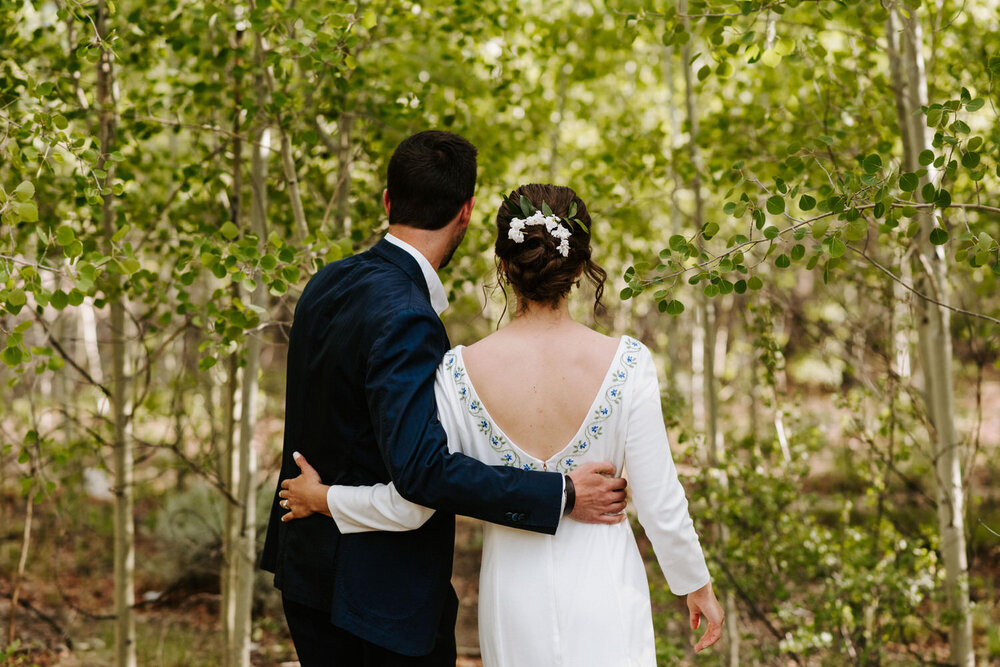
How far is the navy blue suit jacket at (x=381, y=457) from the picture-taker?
6.45ft

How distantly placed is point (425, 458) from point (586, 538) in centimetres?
50

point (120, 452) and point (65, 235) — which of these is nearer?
point (65, 235)

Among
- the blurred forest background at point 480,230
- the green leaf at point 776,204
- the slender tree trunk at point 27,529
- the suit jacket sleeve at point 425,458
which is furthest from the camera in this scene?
the slender tree trunk at point 27,529

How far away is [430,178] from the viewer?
2193 mm

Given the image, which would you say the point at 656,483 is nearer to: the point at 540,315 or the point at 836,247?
the point at 540,315

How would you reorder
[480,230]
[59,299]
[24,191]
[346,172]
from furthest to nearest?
[480,230], [346,172], [59,299], [24,191]

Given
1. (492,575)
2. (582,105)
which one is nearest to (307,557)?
(492,575)

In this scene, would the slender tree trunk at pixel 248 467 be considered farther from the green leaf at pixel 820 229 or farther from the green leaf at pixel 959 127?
the green leaf at pixel 959 127

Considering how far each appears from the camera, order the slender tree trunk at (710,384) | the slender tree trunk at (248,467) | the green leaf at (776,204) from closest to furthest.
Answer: the green leaf at (776,204) → the slender tree trunk at (248,467) → the slender tree trunk at (710,384)

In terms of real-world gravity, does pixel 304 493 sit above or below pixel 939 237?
below

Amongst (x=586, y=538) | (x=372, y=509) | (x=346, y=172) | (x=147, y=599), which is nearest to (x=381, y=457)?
(x=372, y=509)

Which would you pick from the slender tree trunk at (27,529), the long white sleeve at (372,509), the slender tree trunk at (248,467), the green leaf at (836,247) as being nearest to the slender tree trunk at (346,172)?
the slender tree trunk at (248,467)

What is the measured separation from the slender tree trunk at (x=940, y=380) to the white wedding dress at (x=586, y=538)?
2.11 meters

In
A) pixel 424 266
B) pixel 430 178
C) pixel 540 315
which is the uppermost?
pixel 430 178
